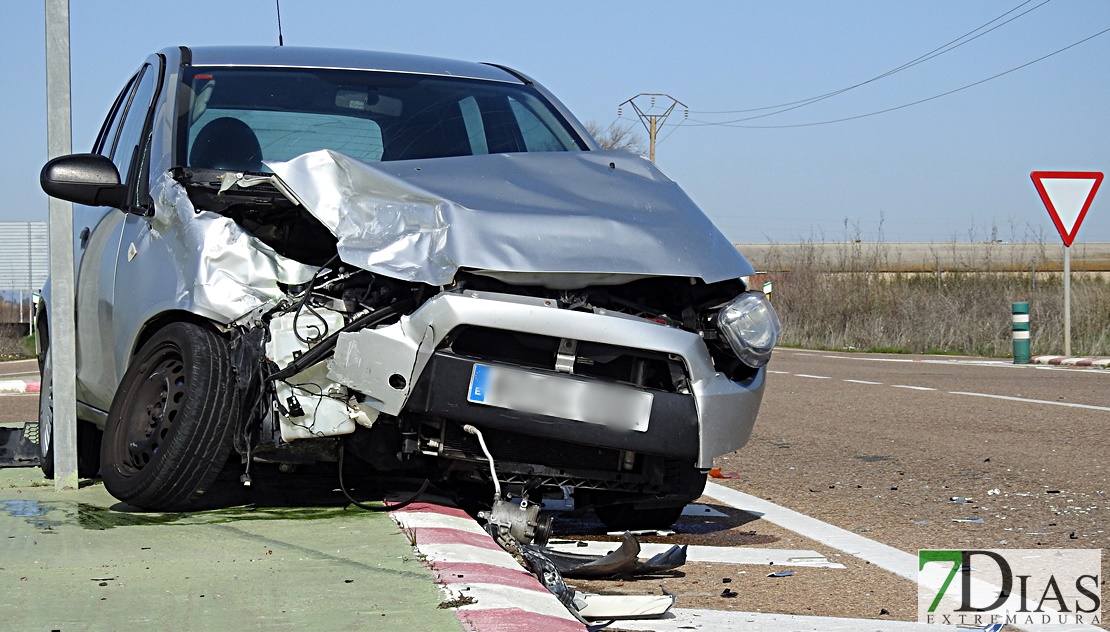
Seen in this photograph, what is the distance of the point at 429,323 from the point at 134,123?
2475mm

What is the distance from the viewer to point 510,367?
413 cm

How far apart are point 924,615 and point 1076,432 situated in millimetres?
5471

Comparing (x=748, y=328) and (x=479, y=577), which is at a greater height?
(x=748, y=328)

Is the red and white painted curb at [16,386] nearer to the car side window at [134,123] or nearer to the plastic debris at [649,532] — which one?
the car side window at [134,123]

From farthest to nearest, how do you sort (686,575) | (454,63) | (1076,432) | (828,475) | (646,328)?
(1076,432) < (828,475) < (454,63) < (686,575) < (646,328)

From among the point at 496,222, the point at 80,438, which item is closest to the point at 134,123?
the point at 80,438

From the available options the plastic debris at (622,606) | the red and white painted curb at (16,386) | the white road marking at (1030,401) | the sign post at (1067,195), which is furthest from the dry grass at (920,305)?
the plastic debris at (622,606)

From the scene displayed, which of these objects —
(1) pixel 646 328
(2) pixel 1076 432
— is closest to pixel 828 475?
(2) pixel 1076 432

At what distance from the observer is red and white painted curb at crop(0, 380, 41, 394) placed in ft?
46.8

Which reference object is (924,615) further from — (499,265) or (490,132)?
(490,132)

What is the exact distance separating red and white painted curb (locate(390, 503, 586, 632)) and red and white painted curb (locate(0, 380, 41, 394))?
10968mm

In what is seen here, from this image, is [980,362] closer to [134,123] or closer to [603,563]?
[134,123]

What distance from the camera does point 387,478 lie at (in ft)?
16.5

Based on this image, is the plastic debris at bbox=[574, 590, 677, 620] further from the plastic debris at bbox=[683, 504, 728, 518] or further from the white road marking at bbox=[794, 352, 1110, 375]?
the white road marking at bbox=[794, 352, 1110, 375]
